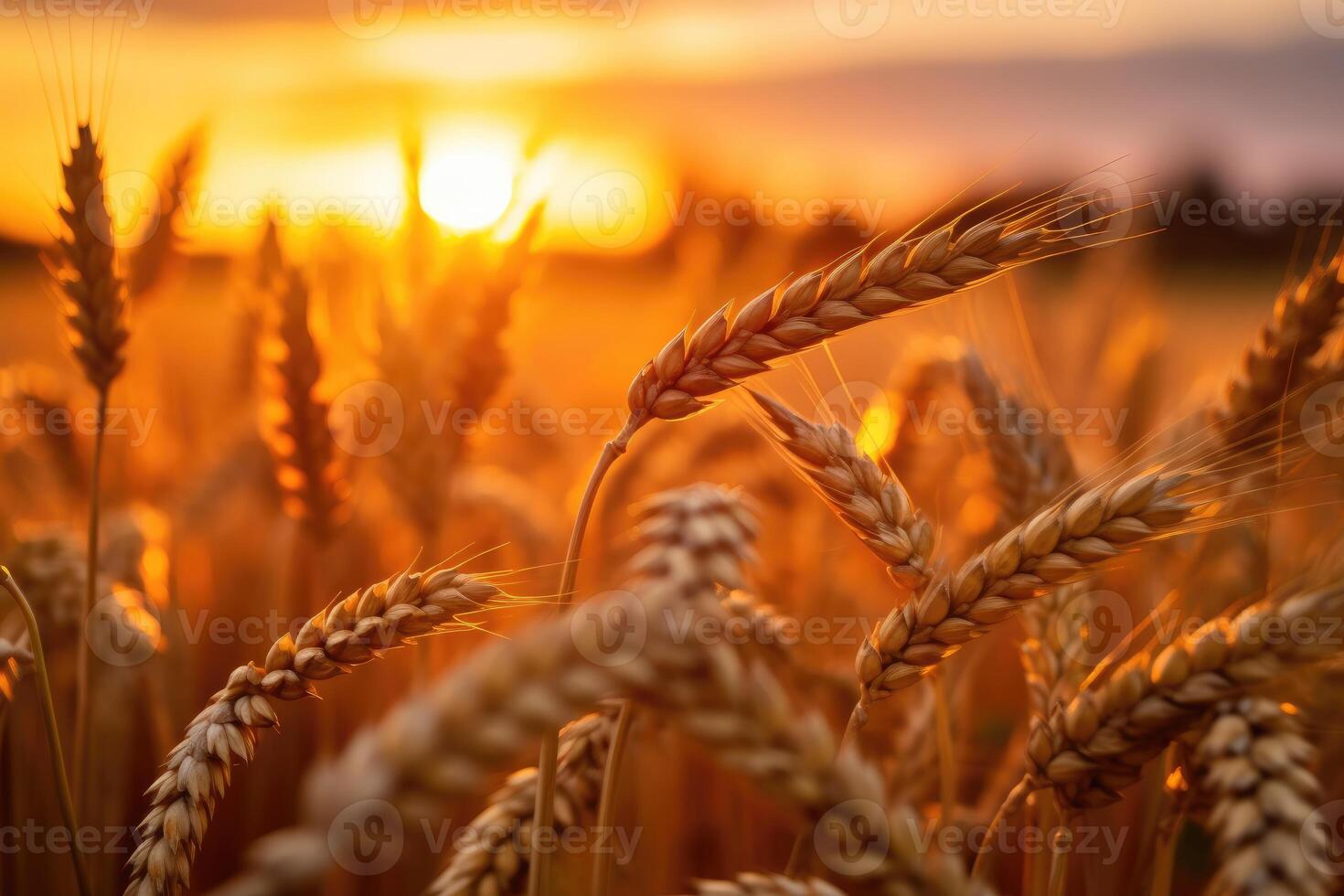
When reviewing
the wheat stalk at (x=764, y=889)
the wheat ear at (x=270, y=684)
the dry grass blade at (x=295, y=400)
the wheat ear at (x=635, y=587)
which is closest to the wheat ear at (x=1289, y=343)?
the wheat ear at (x=635, y=587)

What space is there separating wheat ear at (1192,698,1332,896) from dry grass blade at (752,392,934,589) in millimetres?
363

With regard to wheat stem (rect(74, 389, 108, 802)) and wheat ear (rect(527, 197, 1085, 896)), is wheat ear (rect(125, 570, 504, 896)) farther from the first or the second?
wheat stem (rect(74, 389, 108, 802))

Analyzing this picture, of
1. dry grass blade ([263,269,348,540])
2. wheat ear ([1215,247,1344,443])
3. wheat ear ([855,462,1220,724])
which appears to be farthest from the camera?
dry grass blade ([263,269,348,540])

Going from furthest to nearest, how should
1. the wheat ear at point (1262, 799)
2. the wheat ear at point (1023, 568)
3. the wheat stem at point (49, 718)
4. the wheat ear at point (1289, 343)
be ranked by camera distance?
the wheat ear at point (1289, 343) < the wheat stem at point (49, 718) < the wheat ear at point (1023, 568) < the wheat ear at point (1262, 799)

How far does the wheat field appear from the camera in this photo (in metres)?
0.81

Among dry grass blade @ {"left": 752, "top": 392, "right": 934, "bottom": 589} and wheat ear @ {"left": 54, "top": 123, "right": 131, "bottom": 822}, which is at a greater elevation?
wheat ear @ {"left": 54, "top": 123, "right": 131, "bottom": 822}

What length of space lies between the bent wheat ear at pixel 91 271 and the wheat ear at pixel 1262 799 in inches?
74.0

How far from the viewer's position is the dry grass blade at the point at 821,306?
3.31ft

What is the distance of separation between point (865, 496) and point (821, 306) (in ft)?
0.85

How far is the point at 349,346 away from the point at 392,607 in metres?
1.85

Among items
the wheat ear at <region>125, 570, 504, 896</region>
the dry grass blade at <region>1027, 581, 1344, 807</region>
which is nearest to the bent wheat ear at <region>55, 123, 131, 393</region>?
the wheat ear at <region>125, 570, 504, 896</region>

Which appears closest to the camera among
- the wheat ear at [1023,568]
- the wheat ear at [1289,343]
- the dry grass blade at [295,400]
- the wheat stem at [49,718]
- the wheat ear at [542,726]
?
the wheat ear at [542,726]

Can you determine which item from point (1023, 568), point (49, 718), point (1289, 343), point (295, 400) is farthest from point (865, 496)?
point (295, 400)

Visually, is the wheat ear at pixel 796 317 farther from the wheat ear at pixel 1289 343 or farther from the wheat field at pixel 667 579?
the wheat ear at pixel 1289 343
